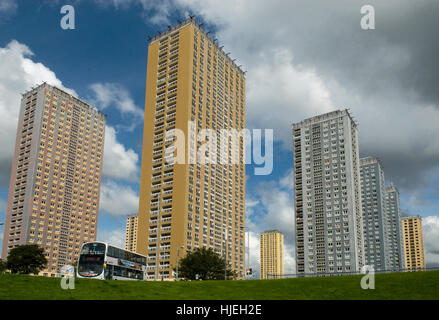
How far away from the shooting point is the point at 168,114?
13362 centimetres

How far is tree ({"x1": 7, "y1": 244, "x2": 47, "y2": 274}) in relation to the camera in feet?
391

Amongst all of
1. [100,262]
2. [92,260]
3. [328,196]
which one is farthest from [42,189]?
[100,262]

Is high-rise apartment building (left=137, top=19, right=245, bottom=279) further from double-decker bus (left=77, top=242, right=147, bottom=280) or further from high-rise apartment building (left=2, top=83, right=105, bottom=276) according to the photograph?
high-rise apartment building (left=2, top=83, right=105, bottom=276)

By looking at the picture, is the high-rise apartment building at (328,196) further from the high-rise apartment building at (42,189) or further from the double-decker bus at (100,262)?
the double-decker bus at (100,262)

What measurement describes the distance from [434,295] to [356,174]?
148639mm

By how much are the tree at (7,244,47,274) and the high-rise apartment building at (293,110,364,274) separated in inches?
3533

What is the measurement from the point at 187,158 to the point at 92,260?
75.4 m

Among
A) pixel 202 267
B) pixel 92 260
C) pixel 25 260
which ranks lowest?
pixel 92 260

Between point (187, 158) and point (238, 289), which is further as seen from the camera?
point (187, 158)

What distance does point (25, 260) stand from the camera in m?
119

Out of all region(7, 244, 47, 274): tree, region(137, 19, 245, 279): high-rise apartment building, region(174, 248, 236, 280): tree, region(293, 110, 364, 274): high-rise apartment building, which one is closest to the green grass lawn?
region(174, 248, 236, 280): tree

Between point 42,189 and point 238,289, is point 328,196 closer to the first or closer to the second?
point 42,189
